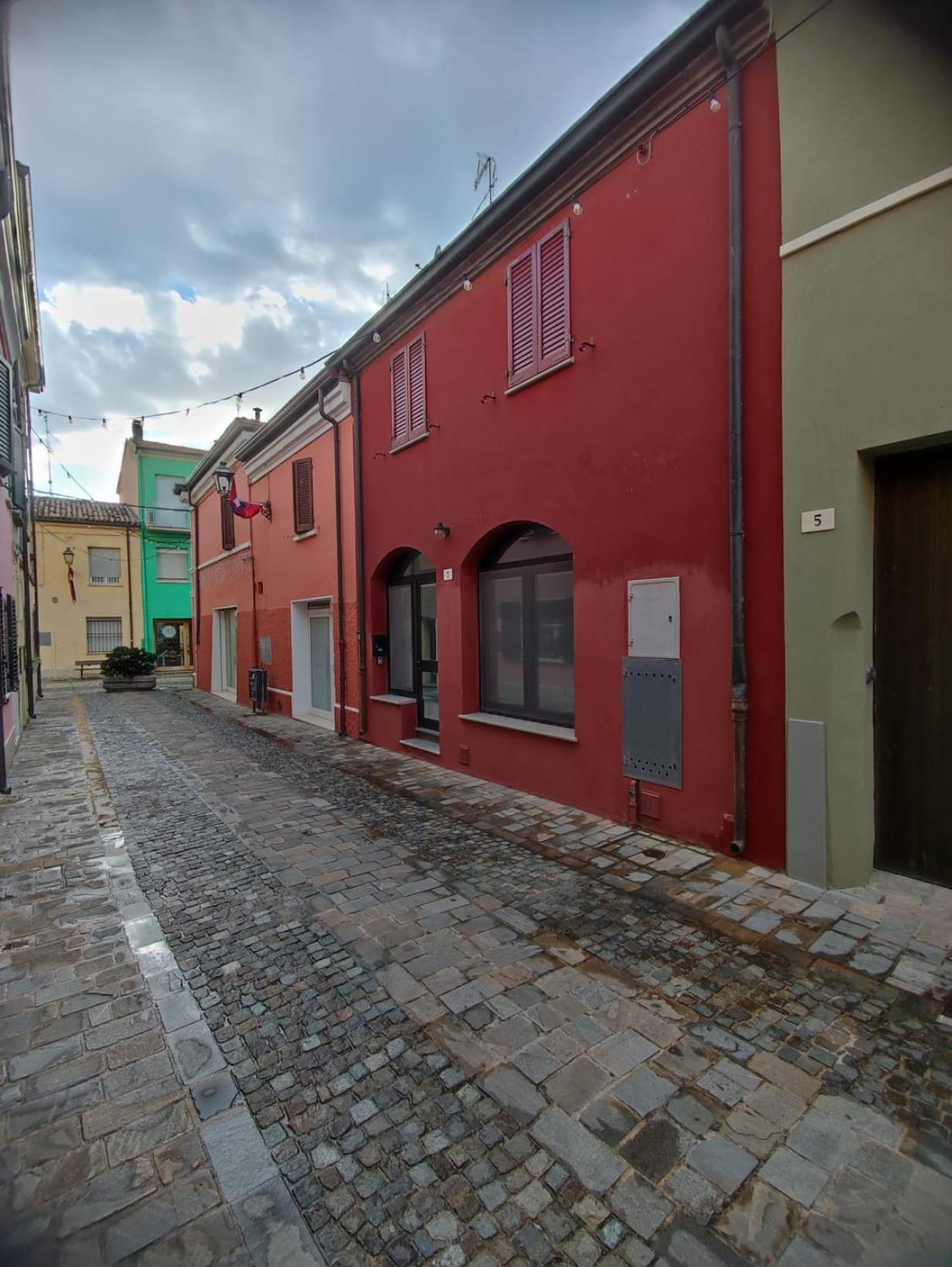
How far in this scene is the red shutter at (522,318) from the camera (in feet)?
18.0

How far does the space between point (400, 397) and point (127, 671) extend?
42.0ft

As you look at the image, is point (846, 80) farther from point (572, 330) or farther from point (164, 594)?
point (164, 594)

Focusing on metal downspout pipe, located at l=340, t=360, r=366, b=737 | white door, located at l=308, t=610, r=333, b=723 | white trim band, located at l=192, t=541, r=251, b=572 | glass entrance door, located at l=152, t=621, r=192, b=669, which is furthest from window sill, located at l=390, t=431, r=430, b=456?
glass entrance door, located at l=152, t=621, r=192, b=669

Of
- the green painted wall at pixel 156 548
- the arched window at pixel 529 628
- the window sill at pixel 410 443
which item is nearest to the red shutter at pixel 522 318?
the arched window at pixel 529 628

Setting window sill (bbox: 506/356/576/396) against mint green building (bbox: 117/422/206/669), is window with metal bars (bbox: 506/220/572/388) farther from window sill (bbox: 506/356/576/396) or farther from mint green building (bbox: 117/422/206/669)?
mint green building (bbox: 117/422/206/669)

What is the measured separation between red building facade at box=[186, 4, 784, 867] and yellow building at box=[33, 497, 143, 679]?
64.9 ft

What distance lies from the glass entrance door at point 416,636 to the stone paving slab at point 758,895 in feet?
7.11

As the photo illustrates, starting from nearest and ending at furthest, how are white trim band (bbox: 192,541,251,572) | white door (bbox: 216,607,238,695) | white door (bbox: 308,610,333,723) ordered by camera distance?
white door (bbox: 308,610,333,723)
white trim band (bbox: 192,541,251,572)
white door (bbox: 216,607,238,695)

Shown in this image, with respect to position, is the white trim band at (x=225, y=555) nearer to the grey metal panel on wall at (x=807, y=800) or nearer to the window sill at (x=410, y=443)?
the window sill at (x=410, y=443)

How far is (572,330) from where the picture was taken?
511 cm

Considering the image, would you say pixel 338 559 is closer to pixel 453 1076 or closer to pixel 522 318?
pixel 522 318

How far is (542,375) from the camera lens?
17.6ft

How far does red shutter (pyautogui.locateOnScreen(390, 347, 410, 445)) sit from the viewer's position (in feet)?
24.5

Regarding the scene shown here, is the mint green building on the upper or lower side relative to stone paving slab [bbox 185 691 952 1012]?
upper
